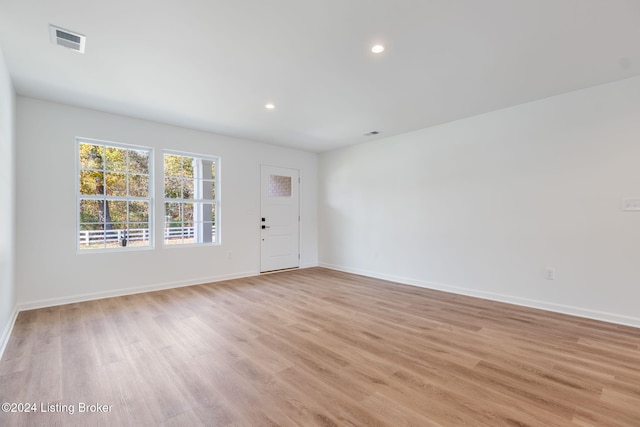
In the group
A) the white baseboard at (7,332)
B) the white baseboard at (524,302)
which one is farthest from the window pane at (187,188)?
the white baseboard at (524,302)

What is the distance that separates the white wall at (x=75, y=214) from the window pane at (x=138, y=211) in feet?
0.60

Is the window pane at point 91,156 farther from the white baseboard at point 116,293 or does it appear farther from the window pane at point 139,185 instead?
the white baseboard at point 116,293

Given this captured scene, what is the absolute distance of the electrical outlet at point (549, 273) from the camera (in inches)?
140

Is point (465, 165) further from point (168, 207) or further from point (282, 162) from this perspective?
point (168, 207)

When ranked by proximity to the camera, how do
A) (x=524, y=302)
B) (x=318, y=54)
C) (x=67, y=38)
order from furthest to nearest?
1. (x=524, y=302)
2. (x=318, y=54)
3. (x=67, y=38)

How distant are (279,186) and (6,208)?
401cm

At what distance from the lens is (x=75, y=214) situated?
13.0 feet

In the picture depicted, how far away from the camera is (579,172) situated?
11.1 ft

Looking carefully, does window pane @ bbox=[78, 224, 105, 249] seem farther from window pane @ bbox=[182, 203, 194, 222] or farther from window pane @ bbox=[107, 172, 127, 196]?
window pane @ bbox=[182, 203, 194, 222]

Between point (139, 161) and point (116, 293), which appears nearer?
point (116, 293)

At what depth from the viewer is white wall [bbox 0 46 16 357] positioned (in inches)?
103

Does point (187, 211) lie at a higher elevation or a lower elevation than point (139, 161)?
lower

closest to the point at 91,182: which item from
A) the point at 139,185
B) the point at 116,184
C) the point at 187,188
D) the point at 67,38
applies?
the point at 116,184

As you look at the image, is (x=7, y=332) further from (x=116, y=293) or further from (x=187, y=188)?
(x=187, y=188)
